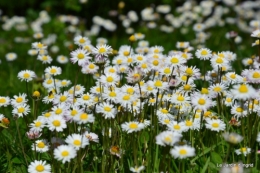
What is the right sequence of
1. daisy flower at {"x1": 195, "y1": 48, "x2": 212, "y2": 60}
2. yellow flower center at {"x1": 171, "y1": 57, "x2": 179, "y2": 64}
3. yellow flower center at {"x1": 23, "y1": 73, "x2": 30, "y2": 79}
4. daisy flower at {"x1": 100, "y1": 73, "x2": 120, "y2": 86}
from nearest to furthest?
1. daisy flower at {"x1": 100, "y1": 73, "x2": 120, "y2": 86}
2. yellow flower center at {"x1": 171, "y1": 57, "x2": 179, "y2": 64}
3. daisy flower at {"x1": 195, "y1": 48, "x2": 212, "y2": 60}
4. yellow flower center at {"x1": 23, "y1": 73, "x2": 30, "y2": 79}

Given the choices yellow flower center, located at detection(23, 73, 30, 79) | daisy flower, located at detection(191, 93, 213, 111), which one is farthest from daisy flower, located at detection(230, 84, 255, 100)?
yellow flower center, located at detection(23, 73, 30, 79)

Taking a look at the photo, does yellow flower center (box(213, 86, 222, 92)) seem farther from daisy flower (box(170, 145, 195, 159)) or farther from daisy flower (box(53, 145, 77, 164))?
daisy flower (box(53, 145, 77, 164))

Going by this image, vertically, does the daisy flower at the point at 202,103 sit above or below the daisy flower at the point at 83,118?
above

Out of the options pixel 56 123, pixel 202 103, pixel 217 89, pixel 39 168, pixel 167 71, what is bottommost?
pixel 39 168

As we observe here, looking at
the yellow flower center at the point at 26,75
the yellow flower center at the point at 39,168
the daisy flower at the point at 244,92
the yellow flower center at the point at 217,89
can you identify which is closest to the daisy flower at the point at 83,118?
the yellow flower center at the point at 39,168

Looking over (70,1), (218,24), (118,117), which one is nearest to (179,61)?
(118,117)

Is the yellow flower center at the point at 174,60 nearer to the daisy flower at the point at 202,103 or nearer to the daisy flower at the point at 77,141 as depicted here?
the daisy flower at the point at 202,103

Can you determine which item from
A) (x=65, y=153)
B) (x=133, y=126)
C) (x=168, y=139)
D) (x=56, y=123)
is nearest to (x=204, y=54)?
(x=133, y=126)

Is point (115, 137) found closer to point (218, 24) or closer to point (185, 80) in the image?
point (185, 80)

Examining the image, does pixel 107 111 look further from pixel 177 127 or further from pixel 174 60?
pixel 174 60

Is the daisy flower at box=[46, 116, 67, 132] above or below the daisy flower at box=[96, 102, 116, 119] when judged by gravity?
below

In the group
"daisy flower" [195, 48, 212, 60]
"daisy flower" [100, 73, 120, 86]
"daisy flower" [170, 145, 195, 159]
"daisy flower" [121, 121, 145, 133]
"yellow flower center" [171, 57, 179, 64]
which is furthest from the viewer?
"daisy flower" [195, 48, 212, 60]
